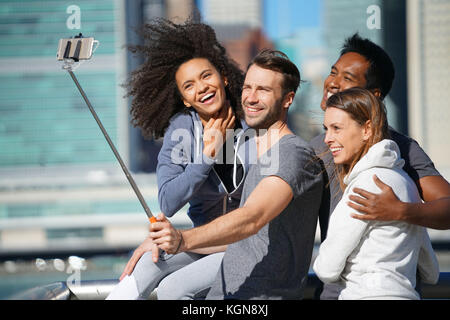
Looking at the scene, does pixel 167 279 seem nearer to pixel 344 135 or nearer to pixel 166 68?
pixel 344 135

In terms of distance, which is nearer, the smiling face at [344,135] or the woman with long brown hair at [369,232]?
the woman with long brown hair at [369,232]

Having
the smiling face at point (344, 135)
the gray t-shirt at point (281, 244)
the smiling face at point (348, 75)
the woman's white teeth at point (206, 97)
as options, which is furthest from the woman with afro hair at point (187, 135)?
the smiling face at point (344, 135)

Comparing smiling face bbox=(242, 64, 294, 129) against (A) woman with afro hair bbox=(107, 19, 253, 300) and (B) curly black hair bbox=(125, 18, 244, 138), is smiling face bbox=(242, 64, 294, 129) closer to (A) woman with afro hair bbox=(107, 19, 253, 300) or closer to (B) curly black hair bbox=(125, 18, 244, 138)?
(A) woman with afro hair bbox=(107, 19, 253, 300)

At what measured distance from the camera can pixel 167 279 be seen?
274 cm

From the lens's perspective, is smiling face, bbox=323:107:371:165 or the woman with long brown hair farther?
smiling face, bbox=323:107:371:165

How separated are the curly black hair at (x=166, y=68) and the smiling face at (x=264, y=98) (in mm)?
685

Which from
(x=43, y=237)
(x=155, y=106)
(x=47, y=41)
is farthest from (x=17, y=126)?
(x=155, y=106)

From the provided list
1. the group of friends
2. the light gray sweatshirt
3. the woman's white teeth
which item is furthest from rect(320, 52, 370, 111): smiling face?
the light gray sweatshirt

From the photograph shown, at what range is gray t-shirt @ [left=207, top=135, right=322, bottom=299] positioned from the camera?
233 cm

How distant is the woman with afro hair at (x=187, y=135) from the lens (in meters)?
2.73

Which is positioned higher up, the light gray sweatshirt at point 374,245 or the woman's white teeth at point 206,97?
the woman's white teeth at point 206,97

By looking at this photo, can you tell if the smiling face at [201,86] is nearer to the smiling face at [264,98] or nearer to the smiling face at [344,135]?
the smiling face at [264,98]
